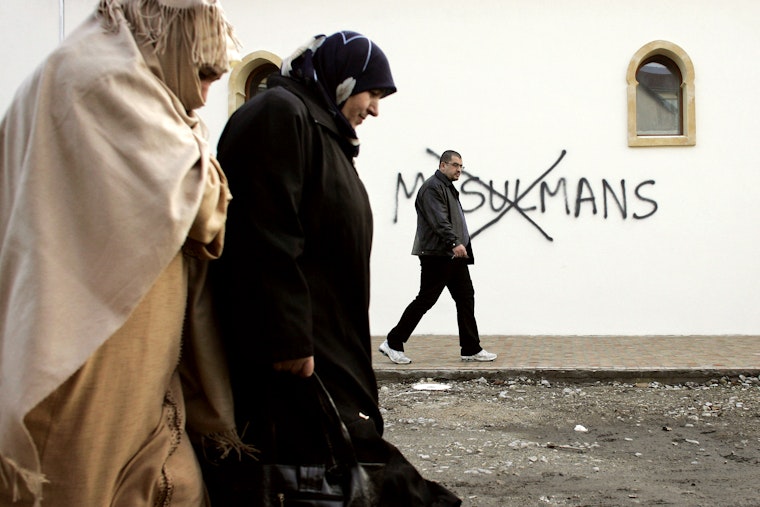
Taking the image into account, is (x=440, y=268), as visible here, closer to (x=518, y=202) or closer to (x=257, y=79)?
(x=518, y=202)

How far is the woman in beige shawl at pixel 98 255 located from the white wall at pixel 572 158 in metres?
8.67

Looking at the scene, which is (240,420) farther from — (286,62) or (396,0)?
(396,0)

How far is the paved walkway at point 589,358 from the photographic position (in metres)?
7.21

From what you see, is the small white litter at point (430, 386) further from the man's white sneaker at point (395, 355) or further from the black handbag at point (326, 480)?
the black handbag at point (326, 480)

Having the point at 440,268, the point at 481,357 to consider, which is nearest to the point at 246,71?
the point at 440,268

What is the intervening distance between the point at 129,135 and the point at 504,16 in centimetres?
949

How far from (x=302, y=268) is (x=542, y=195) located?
8.56 metres

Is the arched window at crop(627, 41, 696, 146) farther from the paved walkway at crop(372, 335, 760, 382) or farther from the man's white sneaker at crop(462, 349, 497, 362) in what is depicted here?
the man's white sneaker at crop(462, 349, 497, 362)

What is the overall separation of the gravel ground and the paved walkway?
0.12m

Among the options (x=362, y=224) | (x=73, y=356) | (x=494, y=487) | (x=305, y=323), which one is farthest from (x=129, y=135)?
(x=494, y=487)

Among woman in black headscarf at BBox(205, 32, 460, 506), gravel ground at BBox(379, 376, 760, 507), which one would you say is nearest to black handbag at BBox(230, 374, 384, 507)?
woman in black headscarf at BBox(205, 32, 460, 506)

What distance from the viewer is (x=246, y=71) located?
36.1ft

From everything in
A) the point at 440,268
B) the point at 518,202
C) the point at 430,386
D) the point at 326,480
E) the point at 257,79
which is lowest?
the point at 430,386

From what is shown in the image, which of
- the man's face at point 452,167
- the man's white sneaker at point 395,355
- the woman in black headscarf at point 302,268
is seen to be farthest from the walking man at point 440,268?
the woman in black headscarf at point 302,268
